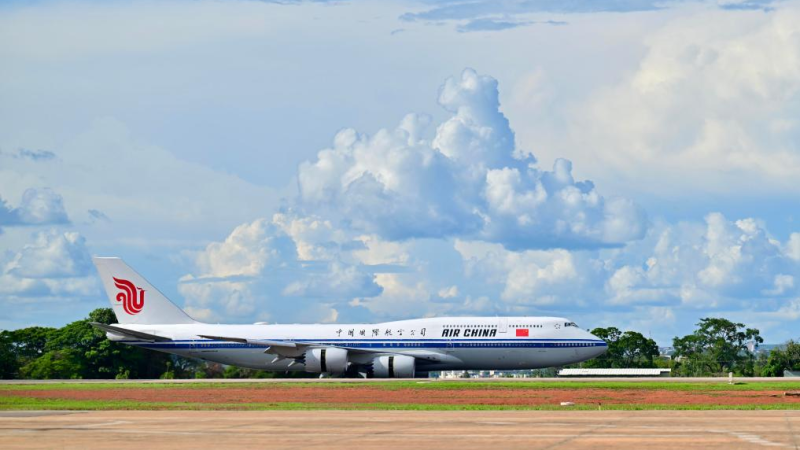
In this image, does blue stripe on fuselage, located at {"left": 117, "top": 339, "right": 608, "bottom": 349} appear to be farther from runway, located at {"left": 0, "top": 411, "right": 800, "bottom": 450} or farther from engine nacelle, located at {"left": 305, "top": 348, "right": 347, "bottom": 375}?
runway, located at {"left": 0, "top": 411, "right": 800, "bottom": 450}

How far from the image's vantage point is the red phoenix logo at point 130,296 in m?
82.6

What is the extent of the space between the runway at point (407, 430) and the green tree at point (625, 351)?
7171cm

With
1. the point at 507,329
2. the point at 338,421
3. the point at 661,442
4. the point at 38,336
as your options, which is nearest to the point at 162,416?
the point at 338,421

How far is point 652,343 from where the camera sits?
365ft

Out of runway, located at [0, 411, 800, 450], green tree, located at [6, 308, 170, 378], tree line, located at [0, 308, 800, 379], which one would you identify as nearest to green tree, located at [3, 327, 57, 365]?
tree line, located at [0, 308, 800, 379]

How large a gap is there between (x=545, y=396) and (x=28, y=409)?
22591mm

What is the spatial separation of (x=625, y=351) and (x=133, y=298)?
51078 mm

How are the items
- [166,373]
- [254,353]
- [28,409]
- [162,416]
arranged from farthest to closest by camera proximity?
1. [166,373]
2. [254,353]
3. [28,409]
4. [162,416]

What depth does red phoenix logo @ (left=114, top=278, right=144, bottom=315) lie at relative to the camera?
271 ft

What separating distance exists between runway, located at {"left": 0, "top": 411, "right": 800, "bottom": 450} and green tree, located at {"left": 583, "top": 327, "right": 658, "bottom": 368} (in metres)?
71.7

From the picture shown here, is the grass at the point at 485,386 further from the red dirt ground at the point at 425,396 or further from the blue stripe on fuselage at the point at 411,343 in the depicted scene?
Answer: the blue stripe on fuselage at the point at 411,343

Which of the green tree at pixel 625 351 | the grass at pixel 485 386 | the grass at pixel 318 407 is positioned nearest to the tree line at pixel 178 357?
the green tree at pixel 625 351

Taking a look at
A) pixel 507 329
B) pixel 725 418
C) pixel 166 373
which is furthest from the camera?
pixel 166 373

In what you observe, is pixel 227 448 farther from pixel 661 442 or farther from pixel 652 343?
pixel 652 343
